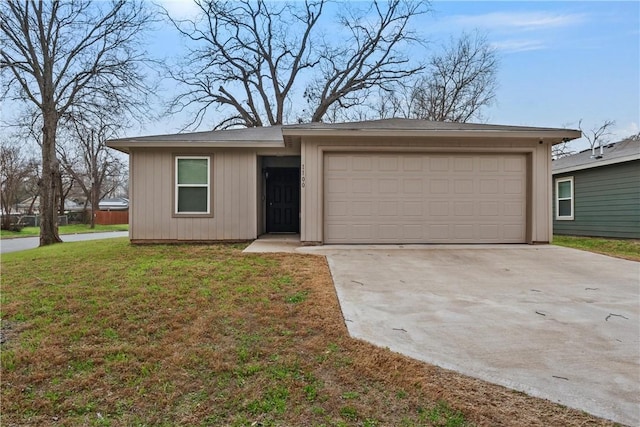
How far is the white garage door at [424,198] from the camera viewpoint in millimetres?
8469

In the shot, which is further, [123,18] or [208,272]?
[123,18]

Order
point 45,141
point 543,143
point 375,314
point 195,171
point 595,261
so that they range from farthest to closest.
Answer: point 45,141 < point 195,171 < point 543,143 < point 595,261 < point 375,314

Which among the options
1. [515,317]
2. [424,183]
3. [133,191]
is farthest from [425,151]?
[133,191]

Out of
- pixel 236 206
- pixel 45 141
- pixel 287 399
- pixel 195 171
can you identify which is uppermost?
pixel 45 141

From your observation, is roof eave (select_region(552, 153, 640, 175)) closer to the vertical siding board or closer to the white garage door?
the white garage door

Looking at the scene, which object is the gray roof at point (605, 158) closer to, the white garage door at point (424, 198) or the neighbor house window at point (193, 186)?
the white garage door at point (424, 198)

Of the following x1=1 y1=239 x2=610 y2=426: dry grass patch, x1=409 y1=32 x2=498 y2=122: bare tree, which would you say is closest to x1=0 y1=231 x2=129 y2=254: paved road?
x1=1 y1=239 x2=610 y2=426: dry grass patch

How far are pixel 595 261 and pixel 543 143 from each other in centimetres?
288

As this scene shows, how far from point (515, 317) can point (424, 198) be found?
15.2 ft

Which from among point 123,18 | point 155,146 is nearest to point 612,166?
point 155,146

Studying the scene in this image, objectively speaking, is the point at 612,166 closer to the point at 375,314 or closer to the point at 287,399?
the point at 375,314

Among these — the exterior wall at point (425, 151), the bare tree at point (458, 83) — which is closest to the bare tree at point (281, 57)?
the bare tree at point (458, 83)

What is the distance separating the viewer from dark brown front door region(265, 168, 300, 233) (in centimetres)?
1147

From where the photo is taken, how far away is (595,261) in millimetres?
6934
